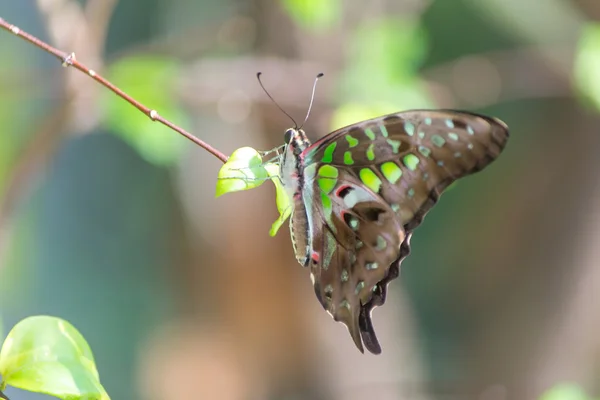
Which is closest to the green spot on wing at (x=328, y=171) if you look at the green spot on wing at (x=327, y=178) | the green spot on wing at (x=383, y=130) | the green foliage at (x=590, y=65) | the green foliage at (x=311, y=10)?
the green spot on wing at (x=327, y=178)

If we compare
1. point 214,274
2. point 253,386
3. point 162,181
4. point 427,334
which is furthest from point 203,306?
point 427,334

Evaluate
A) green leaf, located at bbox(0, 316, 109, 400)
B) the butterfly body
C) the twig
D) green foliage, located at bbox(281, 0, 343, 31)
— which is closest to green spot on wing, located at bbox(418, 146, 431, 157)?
the butterfly body

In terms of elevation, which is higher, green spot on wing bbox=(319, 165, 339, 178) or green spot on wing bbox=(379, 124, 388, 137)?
green spot on wing bbox=(379, 124, 388, 137)

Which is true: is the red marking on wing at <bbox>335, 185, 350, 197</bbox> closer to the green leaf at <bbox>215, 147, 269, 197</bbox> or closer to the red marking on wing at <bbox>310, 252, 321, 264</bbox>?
the red marking on wing at <bbox>310, 252, 321, 264</bbox>

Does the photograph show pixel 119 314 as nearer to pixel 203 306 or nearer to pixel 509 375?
pixel 203 306

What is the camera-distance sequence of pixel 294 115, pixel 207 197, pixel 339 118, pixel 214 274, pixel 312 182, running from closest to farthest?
pixel 312 182, pixel 339 118, pixel 294 115, pixel 207 197, pixel 214 274

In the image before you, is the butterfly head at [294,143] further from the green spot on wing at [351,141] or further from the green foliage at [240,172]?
the green foliage at [240,172]
